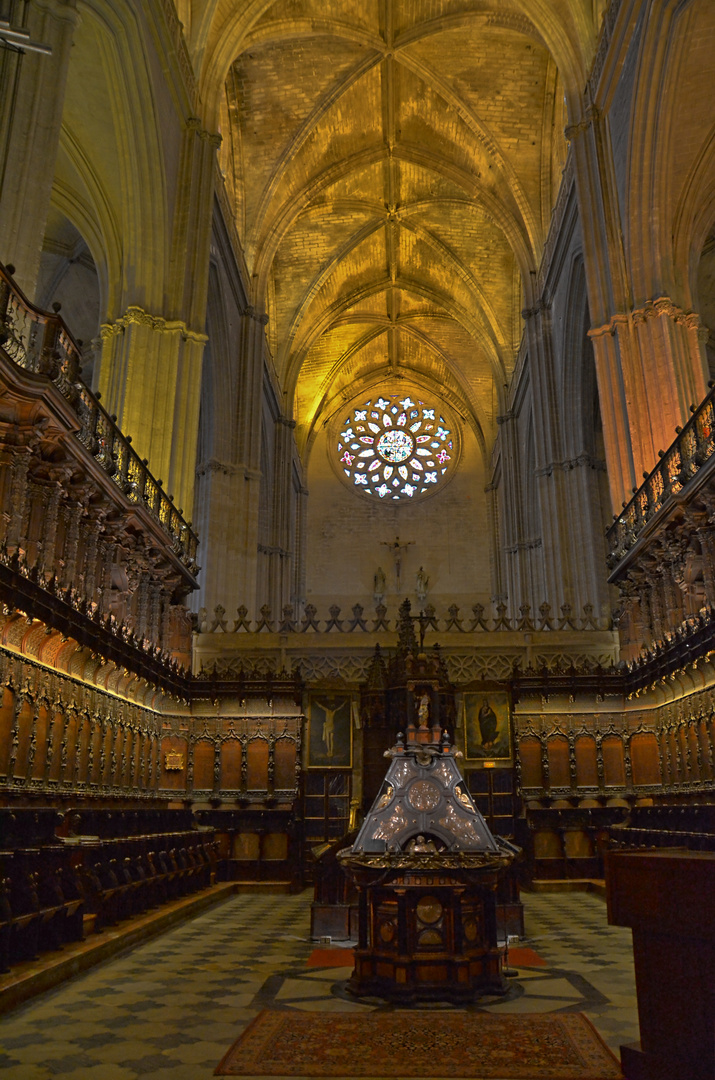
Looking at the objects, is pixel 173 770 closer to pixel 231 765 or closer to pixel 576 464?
pixel 231 765

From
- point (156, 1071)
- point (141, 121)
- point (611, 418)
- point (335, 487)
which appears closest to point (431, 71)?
point (141, 121)

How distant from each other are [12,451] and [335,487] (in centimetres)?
2511

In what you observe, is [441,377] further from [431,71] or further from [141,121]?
[141,121]

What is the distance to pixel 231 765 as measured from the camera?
1500 cm

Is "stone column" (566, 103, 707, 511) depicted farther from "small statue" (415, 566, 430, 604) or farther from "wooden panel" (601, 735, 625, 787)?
"small statue" (415, 566, 430, 604)

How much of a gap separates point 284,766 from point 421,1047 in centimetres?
1111

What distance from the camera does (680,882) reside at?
92.4 inches

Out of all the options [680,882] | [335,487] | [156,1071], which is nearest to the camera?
[680,882]

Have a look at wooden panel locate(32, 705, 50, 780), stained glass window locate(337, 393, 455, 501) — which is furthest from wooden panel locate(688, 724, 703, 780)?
stained glass window locate(337, 393, 455, 501)

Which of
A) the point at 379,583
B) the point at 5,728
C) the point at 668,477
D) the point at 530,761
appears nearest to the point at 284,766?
the point at 530,761

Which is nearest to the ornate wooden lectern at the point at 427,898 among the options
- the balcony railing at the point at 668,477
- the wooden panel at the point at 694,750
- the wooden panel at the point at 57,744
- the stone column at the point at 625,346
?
the wooden panel at the point at 57,744

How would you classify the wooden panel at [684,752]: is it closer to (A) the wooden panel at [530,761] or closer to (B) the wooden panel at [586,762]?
(B) the wooden panel at [586,762]

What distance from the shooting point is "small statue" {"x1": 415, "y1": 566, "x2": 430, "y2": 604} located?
29.9 m

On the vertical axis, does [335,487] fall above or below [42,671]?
above
